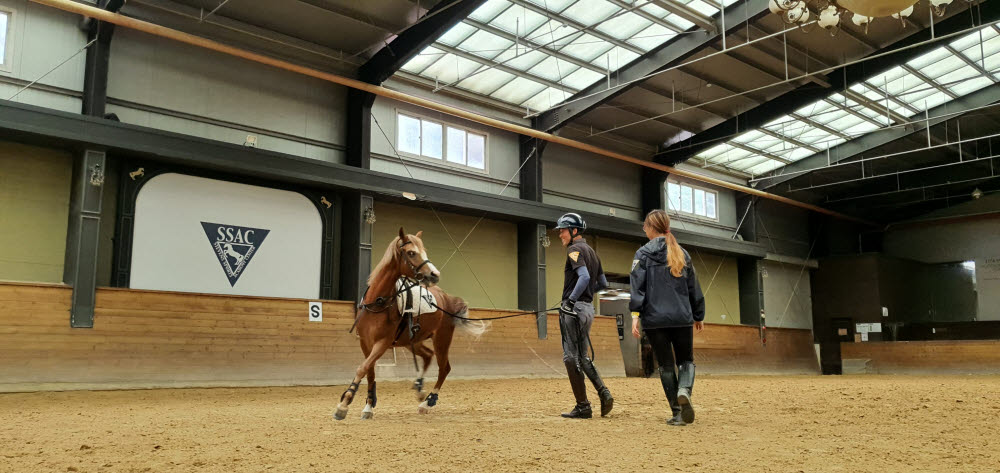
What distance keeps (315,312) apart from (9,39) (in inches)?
306

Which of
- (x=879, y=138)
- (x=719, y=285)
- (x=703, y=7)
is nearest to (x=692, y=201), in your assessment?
(x=719, y=285)

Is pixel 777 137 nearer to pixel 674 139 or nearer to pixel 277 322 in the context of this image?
pixel 674 139

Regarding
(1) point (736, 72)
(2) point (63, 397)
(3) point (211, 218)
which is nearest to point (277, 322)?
(3) point (211, 218)

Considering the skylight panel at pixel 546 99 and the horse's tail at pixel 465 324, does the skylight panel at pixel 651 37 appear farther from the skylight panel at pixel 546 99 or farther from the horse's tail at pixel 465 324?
the horse's tail at pixel 465 324

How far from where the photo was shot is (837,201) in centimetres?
3272

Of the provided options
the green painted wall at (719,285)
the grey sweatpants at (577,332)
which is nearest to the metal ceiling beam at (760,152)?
the green painted wall at (719,285)

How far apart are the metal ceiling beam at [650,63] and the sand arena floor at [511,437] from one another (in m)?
10.7

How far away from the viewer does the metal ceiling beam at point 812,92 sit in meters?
18.2

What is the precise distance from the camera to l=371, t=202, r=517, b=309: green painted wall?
18000 millimetres

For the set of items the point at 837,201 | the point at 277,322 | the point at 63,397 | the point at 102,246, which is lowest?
the point at 63,397

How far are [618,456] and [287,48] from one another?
14561mm

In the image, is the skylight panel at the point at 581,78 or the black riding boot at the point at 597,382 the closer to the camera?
the black riding boot at the point at 597,382

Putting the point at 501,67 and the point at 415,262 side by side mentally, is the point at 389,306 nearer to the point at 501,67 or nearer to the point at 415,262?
the point at 415,262

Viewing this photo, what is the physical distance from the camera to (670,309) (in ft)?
20.5
